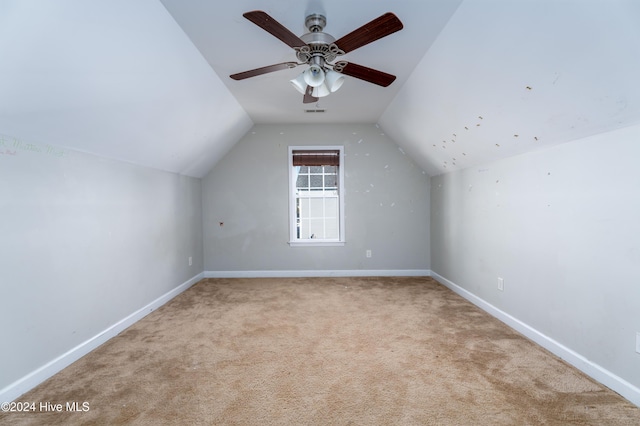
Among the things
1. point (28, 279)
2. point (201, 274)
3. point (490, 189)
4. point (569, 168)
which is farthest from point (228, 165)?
point (569, 168)

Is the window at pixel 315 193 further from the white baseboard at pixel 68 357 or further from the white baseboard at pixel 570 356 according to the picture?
the white baseboard at pixel 570 356

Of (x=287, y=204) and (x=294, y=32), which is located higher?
(x=294, y=32)

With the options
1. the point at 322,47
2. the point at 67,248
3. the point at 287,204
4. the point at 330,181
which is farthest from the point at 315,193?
the point at 67,248

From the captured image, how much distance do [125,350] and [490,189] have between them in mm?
3677

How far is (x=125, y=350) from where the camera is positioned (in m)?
2.60

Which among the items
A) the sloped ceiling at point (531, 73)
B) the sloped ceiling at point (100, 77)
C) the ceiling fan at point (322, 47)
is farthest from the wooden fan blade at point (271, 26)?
the sloped ceiling at point (531, 73)

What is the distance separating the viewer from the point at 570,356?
227 centimetres

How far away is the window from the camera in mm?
5062

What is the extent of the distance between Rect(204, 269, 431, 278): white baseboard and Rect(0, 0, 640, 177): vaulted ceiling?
7.22ft

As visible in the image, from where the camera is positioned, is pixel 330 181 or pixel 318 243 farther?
pixel 330 181

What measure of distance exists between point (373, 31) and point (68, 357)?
9.95 feet

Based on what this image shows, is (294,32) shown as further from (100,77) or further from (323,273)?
(323,273)

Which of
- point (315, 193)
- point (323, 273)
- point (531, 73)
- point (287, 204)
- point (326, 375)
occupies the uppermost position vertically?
point (531, 73)

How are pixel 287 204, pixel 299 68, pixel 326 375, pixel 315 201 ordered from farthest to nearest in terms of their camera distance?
1. pixel 315 201
2. pixel 287 204
3. pixel 299 68
4. pixel 326 375
